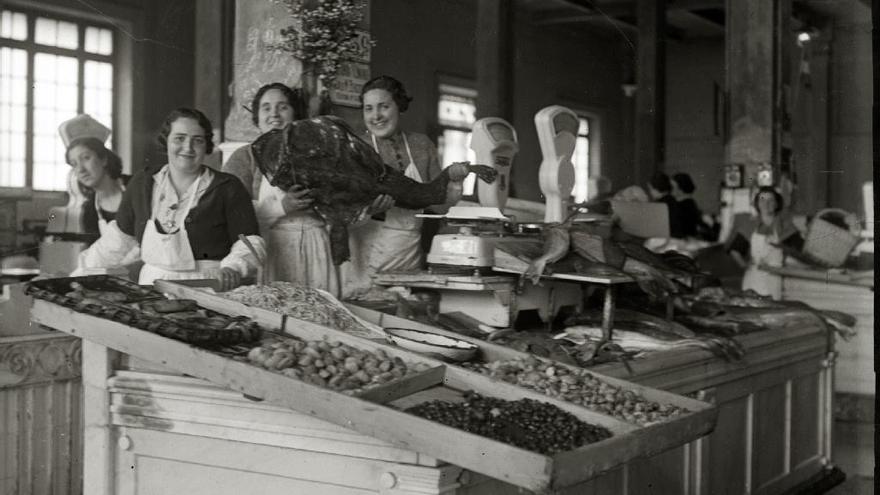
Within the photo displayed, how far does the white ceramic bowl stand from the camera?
3248 millimetres

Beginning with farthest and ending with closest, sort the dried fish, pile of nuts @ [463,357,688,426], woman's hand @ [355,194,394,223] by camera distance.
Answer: woman's hand @ [355,194,394,223]
the dried fish
pile of nuts @ [463,357,688,426]

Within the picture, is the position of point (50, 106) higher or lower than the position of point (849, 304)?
higher

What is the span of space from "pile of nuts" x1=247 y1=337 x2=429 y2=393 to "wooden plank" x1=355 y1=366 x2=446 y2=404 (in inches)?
1.4

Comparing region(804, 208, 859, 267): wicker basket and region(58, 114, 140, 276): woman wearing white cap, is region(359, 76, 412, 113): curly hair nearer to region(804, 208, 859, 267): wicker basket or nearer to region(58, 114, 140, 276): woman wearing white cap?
region(58, 114, 140, 276): woman wearing white cap

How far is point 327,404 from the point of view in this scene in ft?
8.38

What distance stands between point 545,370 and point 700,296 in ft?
8.41

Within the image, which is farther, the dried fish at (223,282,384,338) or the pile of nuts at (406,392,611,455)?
the dried fish at (223,282,384,338)

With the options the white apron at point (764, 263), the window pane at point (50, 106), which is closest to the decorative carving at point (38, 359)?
the window pane at point (50, 106)

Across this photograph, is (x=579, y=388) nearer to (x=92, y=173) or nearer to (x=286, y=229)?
(x=286, y=229)

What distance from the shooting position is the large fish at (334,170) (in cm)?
398

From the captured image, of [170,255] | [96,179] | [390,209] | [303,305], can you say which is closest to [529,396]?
[303,305]

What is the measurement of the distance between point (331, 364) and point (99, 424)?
838 millimetres

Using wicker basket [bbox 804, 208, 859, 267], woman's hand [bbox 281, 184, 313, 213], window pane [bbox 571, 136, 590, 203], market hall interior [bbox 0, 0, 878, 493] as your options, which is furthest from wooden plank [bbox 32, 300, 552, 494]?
window pane [bbox 571, 136, 590, 203]

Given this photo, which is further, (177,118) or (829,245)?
(829,245)
